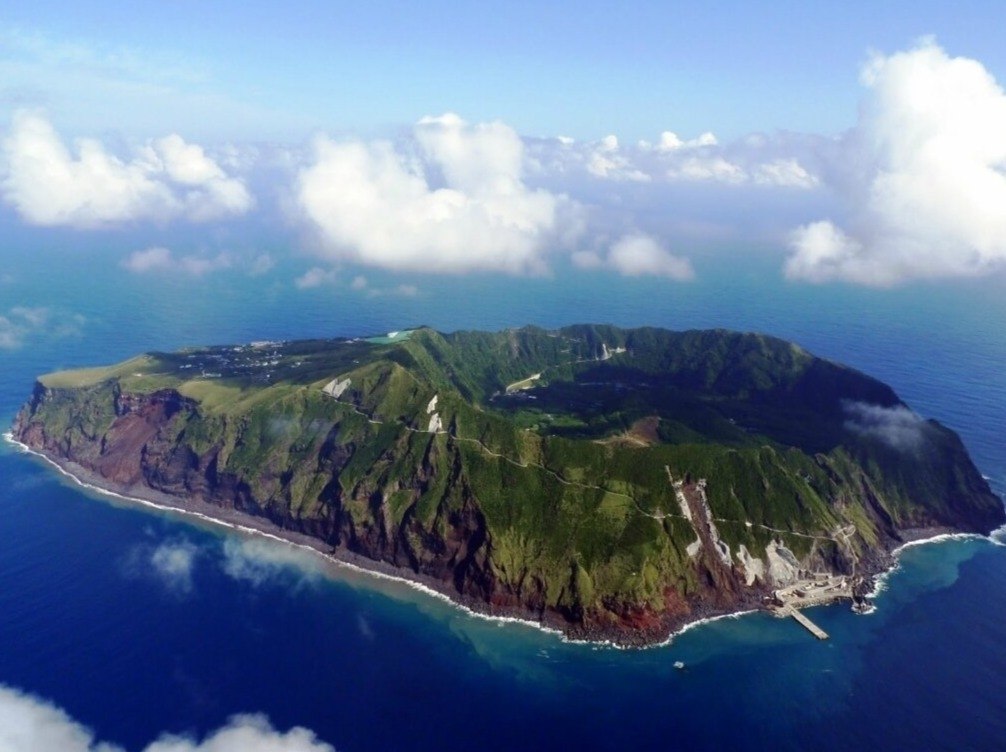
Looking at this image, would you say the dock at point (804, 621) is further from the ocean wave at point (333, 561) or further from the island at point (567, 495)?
the ocean wave at point (333, 561)

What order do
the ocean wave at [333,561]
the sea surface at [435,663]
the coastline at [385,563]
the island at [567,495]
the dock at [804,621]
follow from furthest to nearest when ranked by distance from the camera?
the island at [567,495] < the ocean wave at [333,561] < the coastline at [385,563] < the dock at [804,621] < the sea surface at [435,663]

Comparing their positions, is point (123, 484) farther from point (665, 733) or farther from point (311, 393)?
point (665, 733)

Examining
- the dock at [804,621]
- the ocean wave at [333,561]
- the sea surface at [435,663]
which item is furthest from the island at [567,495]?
the sea surface at [435,663]

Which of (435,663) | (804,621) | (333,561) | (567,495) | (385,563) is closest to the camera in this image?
(435,663)

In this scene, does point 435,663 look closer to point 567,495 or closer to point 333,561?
point 333,561

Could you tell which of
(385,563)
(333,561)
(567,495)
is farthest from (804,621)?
(333,561)

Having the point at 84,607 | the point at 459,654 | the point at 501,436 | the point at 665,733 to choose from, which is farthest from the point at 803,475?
the point at 84,607
